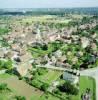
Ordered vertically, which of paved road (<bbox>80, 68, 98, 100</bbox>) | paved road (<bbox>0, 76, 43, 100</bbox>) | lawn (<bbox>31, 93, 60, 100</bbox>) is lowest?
paved road (<bbox>0, 76, 43, 100</bbox>)

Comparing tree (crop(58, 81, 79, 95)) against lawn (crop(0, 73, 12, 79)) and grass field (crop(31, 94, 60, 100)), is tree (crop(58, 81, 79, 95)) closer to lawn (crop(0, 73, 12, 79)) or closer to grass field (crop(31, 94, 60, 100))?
grass field (crop(31, 94, 60, 100))

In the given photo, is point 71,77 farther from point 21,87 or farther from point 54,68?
point 54,68

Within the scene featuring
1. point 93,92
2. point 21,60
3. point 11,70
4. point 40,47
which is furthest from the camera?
point 40,47

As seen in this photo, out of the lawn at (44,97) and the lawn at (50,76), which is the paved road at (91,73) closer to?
the lawn at (50,76)

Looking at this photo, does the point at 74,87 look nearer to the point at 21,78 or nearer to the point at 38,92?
the point at 38,92

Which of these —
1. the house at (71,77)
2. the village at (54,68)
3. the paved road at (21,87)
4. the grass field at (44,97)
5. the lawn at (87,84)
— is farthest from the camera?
the house at (71,77)

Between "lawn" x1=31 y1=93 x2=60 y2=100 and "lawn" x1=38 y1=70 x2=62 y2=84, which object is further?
"lawn" x1=38 y1=70 x2=62 y2=84

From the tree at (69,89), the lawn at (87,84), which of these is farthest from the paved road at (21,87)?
the lawn at (87,84)

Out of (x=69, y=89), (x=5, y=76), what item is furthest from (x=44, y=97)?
(x=5, y=76)

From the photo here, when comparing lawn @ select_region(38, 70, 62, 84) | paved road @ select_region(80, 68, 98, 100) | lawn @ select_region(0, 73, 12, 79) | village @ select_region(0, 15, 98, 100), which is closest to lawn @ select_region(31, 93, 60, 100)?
village @ select_region(0, 15, 98, 100)

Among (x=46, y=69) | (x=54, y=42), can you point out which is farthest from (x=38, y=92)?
(x=54, y=42)

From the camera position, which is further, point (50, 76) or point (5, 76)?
point (5, 76)
